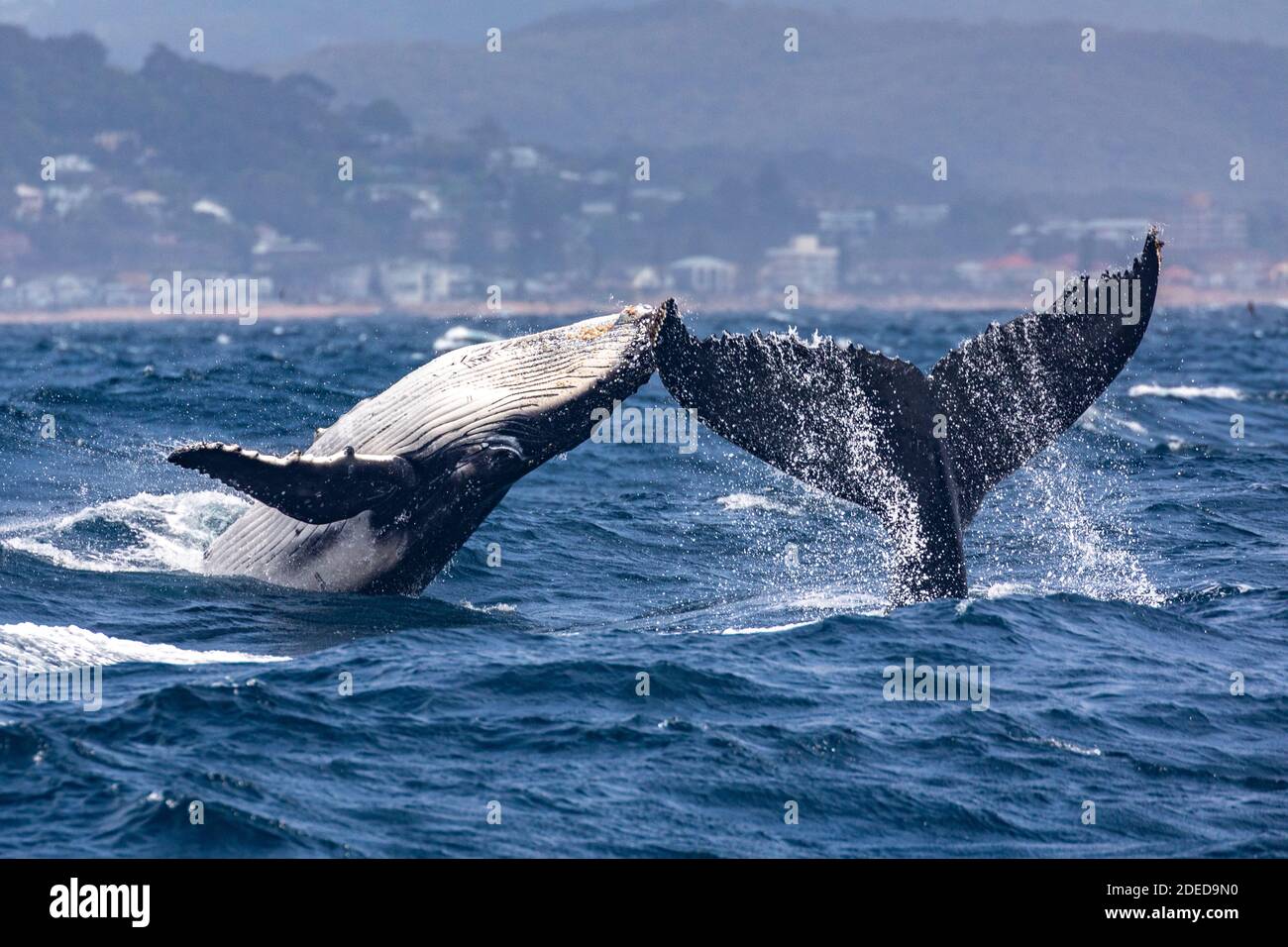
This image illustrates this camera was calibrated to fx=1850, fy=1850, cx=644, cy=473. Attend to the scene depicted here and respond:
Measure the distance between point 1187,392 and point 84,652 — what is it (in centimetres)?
3565

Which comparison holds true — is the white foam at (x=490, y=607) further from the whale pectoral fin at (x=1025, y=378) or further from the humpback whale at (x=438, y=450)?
the whale pectoral fin at (x=1025, y=378)

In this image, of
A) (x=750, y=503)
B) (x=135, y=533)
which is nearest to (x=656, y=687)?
(x=135, y=533)

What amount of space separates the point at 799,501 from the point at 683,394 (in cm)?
1285

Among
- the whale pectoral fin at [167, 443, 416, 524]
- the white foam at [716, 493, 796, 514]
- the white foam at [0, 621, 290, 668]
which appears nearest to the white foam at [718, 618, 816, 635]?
the whale pectoral fin at [167, 443, 416, 524]

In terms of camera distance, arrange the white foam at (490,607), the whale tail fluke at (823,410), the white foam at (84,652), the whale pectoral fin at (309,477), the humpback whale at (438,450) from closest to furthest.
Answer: the whale tail fluke at (823,410) < the whale pectoral fin at (309,477) < the white foam at (84,652) < the humpback whale at (438,450) < the white foam at (490,607)

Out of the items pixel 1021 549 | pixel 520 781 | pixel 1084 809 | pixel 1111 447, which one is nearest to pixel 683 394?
pixel 520 781

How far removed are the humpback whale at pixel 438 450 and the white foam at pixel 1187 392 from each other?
3091 cm

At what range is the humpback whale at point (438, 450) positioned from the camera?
15.5m

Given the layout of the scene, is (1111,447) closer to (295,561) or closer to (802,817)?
(295,561)

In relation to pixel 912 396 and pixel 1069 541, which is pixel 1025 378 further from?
pixel 1069 541

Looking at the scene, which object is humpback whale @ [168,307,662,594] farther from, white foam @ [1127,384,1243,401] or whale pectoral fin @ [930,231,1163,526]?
white foam @ [1127,384,1243,401]

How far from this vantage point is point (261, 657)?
1511 cm

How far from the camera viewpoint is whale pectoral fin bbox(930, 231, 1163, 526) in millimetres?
14430

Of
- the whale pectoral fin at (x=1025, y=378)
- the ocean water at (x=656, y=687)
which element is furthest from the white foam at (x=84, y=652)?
the whale pectoral fin at (x=1025, y=378)
